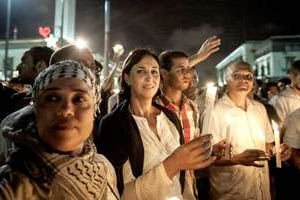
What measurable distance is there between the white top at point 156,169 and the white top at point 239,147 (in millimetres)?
1171

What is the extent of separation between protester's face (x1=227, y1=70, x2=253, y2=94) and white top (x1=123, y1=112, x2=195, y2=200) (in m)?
1.61

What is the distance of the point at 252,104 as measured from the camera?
187 inches

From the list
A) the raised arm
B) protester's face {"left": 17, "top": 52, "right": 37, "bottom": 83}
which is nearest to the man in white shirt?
the raised arm

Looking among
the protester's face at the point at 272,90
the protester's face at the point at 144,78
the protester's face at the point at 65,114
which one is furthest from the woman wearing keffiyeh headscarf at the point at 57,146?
the protester's face at the point at 272,90

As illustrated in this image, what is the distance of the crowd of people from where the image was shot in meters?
1.57

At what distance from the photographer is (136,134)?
2.95 meters

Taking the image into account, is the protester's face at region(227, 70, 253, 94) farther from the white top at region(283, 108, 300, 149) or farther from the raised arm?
the white top at region(283, 108, 300, 149)

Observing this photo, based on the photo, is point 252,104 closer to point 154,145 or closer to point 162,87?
point 162,87

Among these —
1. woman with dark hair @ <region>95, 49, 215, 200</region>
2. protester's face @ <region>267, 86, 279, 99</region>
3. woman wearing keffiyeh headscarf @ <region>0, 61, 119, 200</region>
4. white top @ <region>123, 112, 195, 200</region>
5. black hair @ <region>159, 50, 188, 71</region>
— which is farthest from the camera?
protester's face @ <region>267, 86, 279, 99</region>

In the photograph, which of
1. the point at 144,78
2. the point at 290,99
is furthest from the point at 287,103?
the point at 144,78

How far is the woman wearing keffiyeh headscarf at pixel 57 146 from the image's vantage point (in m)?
1.48

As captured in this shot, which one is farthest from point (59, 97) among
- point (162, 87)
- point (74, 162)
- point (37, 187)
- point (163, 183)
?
point (162, 87)

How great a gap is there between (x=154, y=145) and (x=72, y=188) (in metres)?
1.48

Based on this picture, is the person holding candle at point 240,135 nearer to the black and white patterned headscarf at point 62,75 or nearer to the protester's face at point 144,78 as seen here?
the protester's face at point 144,78
